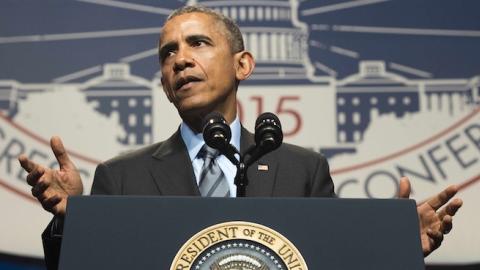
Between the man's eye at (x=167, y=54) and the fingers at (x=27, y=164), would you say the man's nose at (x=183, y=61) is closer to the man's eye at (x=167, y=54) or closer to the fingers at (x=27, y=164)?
the man's eye at (x=167, y=54)

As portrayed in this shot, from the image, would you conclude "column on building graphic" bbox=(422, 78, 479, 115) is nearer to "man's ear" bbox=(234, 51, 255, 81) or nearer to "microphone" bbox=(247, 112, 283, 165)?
"man's ear" bbox=(234, 51, 255, 81)

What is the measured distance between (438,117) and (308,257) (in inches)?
74.8

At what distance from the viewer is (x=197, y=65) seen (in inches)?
73.3

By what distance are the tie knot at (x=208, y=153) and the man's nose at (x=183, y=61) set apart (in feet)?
0.70

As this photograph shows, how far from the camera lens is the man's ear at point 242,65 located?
2049mm

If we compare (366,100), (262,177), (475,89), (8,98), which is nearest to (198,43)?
(262,177)

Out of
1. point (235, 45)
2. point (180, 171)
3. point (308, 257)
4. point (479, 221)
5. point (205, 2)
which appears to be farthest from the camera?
point (205, 2)

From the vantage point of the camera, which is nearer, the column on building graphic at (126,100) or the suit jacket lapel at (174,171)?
the suit jacket lapel at (174,171)

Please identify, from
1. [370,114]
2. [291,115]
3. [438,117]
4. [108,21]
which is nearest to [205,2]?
[108,21]

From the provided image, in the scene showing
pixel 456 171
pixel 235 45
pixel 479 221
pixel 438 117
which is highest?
pixel 235 45

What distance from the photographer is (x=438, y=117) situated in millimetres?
2963

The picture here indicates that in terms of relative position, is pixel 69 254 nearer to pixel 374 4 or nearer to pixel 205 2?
pixel 205 2

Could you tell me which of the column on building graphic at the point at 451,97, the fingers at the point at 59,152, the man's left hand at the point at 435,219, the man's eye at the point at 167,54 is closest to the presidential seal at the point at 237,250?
the man's left hand at the point at 435,219

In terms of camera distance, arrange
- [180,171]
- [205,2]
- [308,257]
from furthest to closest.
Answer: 1. [205,2]
2. [180,171]
3. [308,257]
